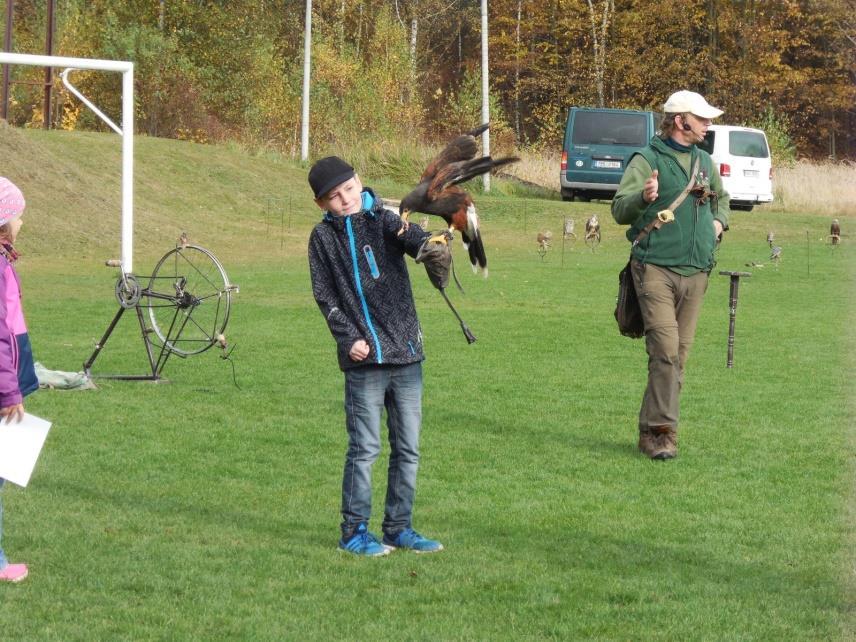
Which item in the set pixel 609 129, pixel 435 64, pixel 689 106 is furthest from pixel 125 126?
pixel 435 64

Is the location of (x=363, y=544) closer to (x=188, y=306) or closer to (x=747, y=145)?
(x=188, y=306)

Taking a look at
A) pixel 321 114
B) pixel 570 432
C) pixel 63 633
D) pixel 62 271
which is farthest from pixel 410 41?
pixel 63 633

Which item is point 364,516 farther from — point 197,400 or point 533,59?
point 533,59

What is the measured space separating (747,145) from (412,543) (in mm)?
30056

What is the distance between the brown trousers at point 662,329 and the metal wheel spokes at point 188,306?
371 cm

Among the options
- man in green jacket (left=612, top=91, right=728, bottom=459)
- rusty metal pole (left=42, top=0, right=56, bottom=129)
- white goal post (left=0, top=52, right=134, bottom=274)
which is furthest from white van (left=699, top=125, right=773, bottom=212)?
man in green jacket (left=612, top=91, right=728, bottom=459)

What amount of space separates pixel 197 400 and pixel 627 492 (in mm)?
4140

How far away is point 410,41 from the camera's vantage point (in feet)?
190

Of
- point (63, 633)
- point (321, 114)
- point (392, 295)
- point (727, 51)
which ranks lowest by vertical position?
point (63, 633)

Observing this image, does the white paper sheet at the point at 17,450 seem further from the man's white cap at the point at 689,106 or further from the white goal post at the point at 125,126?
the white goal post at the point at 125,126

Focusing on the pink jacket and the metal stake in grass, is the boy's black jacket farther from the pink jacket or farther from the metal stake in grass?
the metal stake in grass

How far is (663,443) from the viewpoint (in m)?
8.45

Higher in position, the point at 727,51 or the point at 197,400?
the point at 727,51

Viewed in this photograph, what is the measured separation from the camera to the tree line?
1802 inches
